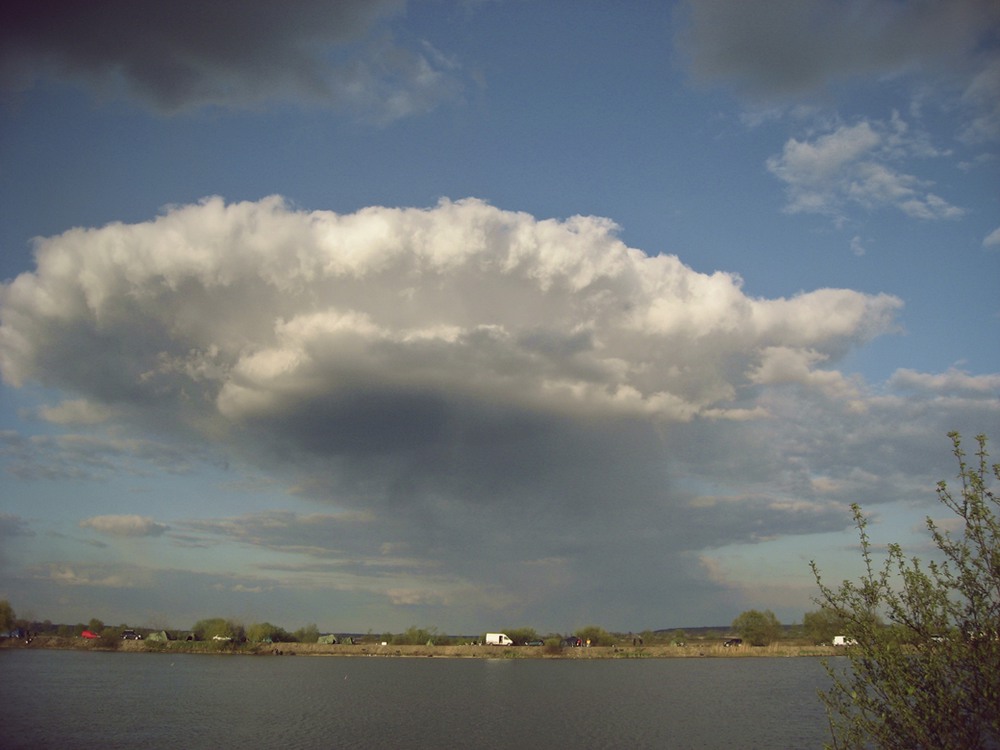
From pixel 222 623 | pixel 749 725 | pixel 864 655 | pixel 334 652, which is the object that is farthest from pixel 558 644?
pixel 864 655

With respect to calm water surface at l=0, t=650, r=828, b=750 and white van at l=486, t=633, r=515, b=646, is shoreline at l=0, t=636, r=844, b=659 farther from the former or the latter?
calm water surface at l=0, t=650, r=828, b=750

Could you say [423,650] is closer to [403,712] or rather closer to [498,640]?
[498,640]

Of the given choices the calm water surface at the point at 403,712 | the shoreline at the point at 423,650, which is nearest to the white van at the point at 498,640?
the shoreline at the point at 423,650

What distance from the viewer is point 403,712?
63.7m

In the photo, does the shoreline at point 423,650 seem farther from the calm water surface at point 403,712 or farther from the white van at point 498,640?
the calm water surface at point 403,712

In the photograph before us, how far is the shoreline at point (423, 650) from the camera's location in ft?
577

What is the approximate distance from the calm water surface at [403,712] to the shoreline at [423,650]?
258 ft

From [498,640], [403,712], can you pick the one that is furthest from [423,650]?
[403,712]

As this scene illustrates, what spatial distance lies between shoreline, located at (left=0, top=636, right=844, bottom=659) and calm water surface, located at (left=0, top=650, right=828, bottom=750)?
7860 centimetres

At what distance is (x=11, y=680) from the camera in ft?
279

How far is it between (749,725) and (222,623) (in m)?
183

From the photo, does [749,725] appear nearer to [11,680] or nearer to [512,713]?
[512,713]

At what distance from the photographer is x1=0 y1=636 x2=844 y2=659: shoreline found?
176 metres

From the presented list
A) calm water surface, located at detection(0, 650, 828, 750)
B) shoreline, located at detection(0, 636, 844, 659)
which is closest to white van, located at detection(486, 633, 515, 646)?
shoreline, located at detection(0, 636, 844, 659)
